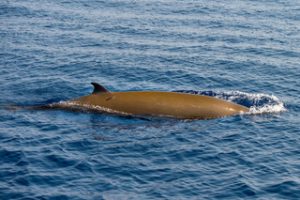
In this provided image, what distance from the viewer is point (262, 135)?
20328 millimetres

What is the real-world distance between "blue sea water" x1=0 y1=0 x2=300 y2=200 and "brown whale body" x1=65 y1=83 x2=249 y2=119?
392mm

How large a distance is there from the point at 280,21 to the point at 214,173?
23959 mm

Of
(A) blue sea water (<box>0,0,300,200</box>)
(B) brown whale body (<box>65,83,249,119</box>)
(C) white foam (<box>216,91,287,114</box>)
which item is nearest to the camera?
(A) blue sea water (<box>0,0,300,200</box>)

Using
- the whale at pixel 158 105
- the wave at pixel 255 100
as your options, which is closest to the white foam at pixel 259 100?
the wave at pixel 255 100

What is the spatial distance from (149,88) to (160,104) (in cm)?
405

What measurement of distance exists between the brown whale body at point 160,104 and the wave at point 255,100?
2.98ft

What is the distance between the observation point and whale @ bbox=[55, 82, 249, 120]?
21.8m

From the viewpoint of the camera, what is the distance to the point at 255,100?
24109mm

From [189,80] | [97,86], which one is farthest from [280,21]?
[97,86]

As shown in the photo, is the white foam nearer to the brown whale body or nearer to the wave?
the wave

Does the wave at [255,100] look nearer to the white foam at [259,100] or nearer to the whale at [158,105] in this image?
the white foam at [259,100]

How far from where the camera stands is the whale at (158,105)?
21794mm

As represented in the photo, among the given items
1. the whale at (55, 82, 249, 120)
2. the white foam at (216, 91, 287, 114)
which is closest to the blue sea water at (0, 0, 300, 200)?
the white foam at (216, 91, 287, 114)

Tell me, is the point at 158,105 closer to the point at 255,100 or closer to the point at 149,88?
the point at 149,88
